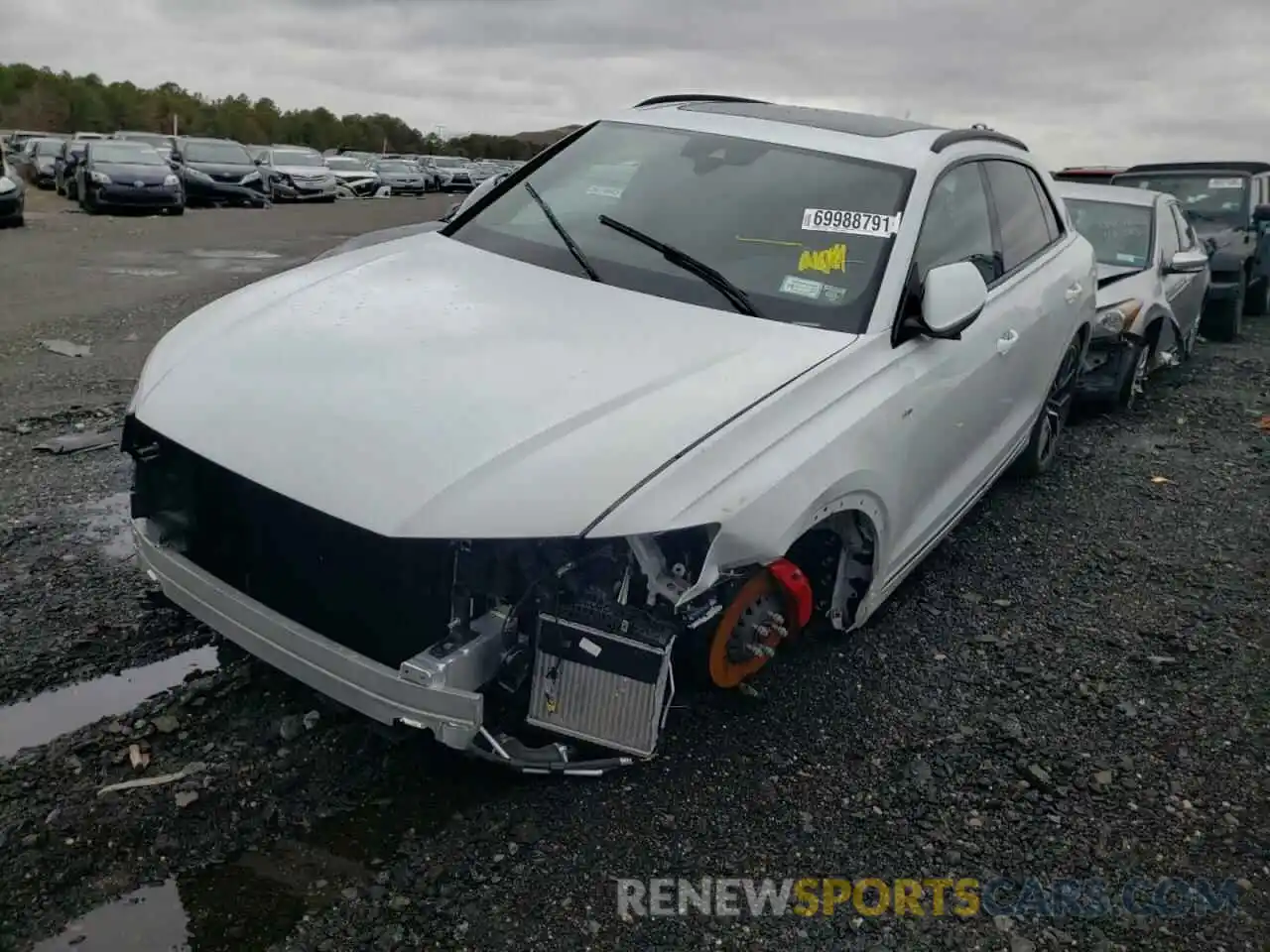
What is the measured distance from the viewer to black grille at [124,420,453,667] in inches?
97.3

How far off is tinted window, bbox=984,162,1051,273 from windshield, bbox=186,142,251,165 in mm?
23069

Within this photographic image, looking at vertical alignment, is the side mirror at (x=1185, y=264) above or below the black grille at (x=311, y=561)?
above

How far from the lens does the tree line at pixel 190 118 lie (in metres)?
58.1

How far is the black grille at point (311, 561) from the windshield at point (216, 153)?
78.6 ft

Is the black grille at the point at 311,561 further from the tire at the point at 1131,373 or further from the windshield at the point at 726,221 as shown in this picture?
the tire at the point at 1131,373

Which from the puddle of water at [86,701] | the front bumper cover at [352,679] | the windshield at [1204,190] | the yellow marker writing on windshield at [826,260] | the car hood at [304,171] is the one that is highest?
the windshield at [1204,190]

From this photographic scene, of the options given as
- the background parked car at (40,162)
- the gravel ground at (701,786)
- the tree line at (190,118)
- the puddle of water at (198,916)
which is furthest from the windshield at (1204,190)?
the tree line at (190,118)

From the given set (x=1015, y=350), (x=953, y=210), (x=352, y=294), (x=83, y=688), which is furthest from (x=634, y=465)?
(x=1015, y=350)

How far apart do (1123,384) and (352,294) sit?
5928mm

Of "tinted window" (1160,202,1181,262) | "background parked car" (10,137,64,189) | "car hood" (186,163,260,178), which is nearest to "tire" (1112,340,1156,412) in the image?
"tinted window" (1160,202,1181,262)

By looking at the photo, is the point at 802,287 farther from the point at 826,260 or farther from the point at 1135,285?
the point at 1135,285

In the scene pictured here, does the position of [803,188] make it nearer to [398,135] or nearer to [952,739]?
[952,739]

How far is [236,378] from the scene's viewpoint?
9.27ft

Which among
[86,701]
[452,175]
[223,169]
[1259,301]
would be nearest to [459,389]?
[86,701]
